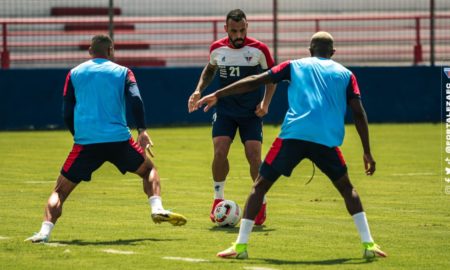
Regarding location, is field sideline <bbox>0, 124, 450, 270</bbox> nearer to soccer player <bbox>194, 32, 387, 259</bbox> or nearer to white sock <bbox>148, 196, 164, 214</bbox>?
white sock <bbox>148, 196, 164, 214</bbox>

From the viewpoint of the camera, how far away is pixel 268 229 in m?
11.9

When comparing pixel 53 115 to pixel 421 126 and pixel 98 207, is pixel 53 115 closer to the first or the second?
pixel 421 126

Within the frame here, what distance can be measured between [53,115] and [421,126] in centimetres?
867

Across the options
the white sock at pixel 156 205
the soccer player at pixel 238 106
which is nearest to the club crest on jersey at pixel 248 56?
the soccer player at pixel 238 106

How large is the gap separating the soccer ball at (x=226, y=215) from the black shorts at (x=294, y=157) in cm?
225

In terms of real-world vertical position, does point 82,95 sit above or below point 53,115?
above

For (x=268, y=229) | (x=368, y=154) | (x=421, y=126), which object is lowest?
(x=421, y=126)

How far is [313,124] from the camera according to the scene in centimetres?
983

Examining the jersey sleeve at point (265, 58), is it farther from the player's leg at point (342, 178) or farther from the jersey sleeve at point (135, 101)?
the player's leg at point (342, 178)

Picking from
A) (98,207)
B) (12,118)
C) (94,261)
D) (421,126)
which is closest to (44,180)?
(98,207)

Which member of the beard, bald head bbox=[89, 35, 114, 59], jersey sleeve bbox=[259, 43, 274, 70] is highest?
bald head bbox=[89, 35, 114, 59]

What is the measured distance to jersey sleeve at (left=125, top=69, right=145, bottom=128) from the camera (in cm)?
1102

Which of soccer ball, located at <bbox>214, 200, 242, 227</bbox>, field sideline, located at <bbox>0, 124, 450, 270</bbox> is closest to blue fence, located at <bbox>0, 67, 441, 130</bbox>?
field sideline, located at <bbox>0, 124, 450, 270</bbox>

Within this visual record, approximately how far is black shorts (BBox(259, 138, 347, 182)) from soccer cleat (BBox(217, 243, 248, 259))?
2.05ft
